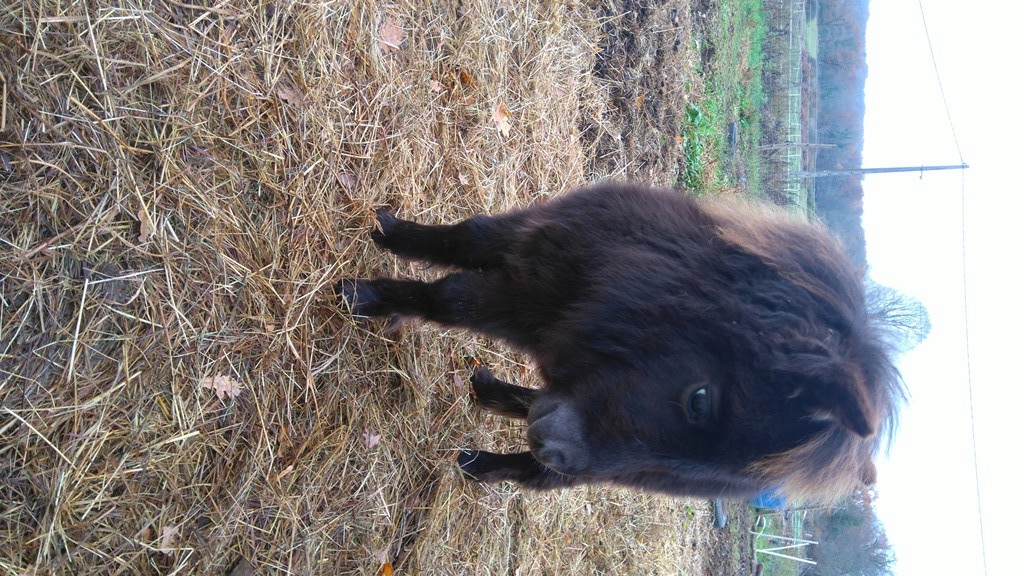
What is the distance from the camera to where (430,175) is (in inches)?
152

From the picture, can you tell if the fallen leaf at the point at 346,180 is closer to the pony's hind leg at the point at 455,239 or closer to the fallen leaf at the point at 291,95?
the pony's hind leg at the point at 455,239

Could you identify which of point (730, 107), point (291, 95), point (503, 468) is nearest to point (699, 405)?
point (503, 468)

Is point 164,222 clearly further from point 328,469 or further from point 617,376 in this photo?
point 617,376

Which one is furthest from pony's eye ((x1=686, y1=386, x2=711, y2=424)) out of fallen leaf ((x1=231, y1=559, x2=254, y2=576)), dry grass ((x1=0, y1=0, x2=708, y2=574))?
fallen leaf ((x1=231, y1=559, x2=254, y2=576))

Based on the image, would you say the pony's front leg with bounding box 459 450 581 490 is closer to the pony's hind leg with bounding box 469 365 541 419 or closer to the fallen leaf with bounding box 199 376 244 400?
the pony's hind leg with bounding box 469 365 541 419

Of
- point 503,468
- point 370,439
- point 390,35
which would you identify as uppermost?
point 390,35

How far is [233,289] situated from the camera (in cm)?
258

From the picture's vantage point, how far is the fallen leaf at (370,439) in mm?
3205

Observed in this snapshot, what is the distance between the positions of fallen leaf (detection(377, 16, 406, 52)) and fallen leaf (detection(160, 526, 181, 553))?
8.79ft

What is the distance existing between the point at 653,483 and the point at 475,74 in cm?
297

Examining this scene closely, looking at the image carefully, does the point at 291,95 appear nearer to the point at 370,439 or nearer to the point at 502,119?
the point at 370,439

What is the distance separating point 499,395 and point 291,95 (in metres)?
2.14

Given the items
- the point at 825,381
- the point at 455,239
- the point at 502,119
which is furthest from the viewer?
the point at 502,119

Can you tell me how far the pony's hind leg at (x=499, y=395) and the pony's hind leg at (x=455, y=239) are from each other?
101 centimetres
